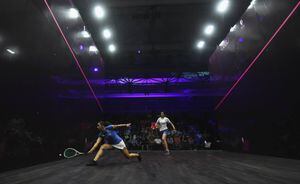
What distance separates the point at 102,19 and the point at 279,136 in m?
7.03

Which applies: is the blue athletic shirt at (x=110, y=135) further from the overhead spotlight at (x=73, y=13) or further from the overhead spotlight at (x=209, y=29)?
the overhead spotlight at (x=209, y=29)

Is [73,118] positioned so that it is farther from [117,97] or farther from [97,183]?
[117,97]

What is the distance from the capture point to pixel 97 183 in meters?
2.69

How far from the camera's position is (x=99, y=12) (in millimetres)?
8430

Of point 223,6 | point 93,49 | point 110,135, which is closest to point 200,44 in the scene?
point 223,6

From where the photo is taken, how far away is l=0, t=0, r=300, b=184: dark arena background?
3.77 m

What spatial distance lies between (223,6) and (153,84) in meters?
7.50

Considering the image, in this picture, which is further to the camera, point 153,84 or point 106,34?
point 153,84

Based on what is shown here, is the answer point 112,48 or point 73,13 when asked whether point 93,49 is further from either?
point 73,13

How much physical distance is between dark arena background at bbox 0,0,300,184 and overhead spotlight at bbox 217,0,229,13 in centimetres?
3

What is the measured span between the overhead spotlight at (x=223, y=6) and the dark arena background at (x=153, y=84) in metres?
0.03

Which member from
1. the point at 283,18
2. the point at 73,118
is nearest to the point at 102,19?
the point at 73,118

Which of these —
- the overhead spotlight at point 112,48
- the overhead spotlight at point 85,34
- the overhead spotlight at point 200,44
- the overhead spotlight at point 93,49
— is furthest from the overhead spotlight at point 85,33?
the overhead spotlight at point 200,44

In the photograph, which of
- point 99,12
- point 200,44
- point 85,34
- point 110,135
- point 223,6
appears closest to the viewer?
point 110,135
